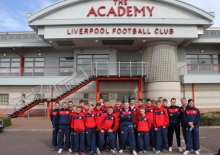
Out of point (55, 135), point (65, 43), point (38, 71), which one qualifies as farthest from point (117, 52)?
point (55, 135)

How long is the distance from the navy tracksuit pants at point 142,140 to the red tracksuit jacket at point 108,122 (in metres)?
0.91

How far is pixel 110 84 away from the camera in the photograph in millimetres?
20875

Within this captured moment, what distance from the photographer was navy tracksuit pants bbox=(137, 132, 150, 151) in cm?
757

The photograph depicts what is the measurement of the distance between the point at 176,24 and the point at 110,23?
5.74m

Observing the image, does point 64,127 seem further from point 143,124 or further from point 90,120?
point 143,124

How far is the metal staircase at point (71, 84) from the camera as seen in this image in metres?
18.2

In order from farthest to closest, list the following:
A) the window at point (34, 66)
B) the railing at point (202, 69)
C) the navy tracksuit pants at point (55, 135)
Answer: the window at point (34, 66), the railing at point (202, 69), the navy tracksuit pants at point (55, 135)

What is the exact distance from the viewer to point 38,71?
22281mm

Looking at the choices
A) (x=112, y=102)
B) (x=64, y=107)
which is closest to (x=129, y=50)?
(x=112, y=102)

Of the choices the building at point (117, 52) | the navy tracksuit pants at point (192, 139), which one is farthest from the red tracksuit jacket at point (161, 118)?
the building at point (117, 52)

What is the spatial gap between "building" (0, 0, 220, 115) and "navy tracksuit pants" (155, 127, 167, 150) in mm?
9926

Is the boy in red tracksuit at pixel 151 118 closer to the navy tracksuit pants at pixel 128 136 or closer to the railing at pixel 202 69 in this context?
the navy tracksuit pants at pixel 128 136

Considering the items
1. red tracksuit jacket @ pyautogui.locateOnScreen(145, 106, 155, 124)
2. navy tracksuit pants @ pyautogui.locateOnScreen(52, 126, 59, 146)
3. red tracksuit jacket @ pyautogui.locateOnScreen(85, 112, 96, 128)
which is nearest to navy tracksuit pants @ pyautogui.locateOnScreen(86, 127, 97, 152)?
red tracksuit jacket @ pyautogui.locateOnScreen(85, 112, 96, 128)

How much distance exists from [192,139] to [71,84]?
43.9 feet
